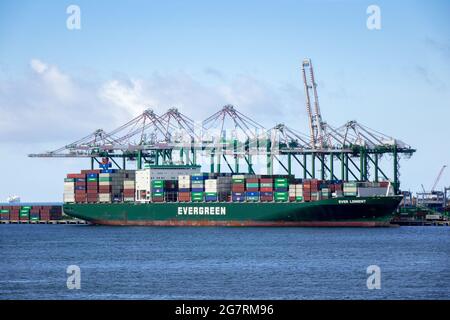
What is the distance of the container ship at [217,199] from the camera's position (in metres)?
90.4

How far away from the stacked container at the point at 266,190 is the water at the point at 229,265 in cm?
816

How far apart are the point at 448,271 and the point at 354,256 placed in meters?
9.47

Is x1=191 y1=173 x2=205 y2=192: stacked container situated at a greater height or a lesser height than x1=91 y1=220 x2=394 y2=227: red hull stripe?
greater

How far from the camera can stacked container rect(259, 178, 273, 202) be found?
297ft

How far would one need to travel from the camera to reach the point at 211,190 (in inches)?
3688

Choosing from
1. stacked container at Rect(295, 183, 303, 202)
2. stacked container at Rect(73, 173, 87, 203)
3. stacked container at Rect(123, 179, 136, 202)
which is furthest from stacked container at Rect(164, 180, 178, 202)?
stacked container at Rect(295, 183, 303, 202)

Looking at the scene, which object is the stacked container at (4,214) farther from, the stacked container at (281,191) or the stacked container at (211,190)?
the stacked container at (281,191)

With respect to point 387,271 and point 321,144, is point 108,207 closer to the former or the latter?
point 321,144

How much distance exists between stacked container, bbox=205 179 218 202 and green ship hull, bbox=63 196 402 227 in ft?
2.00

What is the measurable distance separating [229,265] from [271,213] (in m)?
41.6

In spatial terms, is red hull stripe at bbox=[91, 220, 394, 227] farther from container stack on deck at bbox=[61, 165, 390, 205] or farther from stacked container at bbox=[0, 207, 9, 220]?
stacked container at bbox=[0, 207, 9, 220]

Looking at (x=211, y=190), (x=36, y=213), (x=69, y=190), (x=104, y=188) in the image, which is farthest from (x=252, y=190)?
(x=36, y=213)

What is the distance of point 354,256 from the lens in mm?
55312
